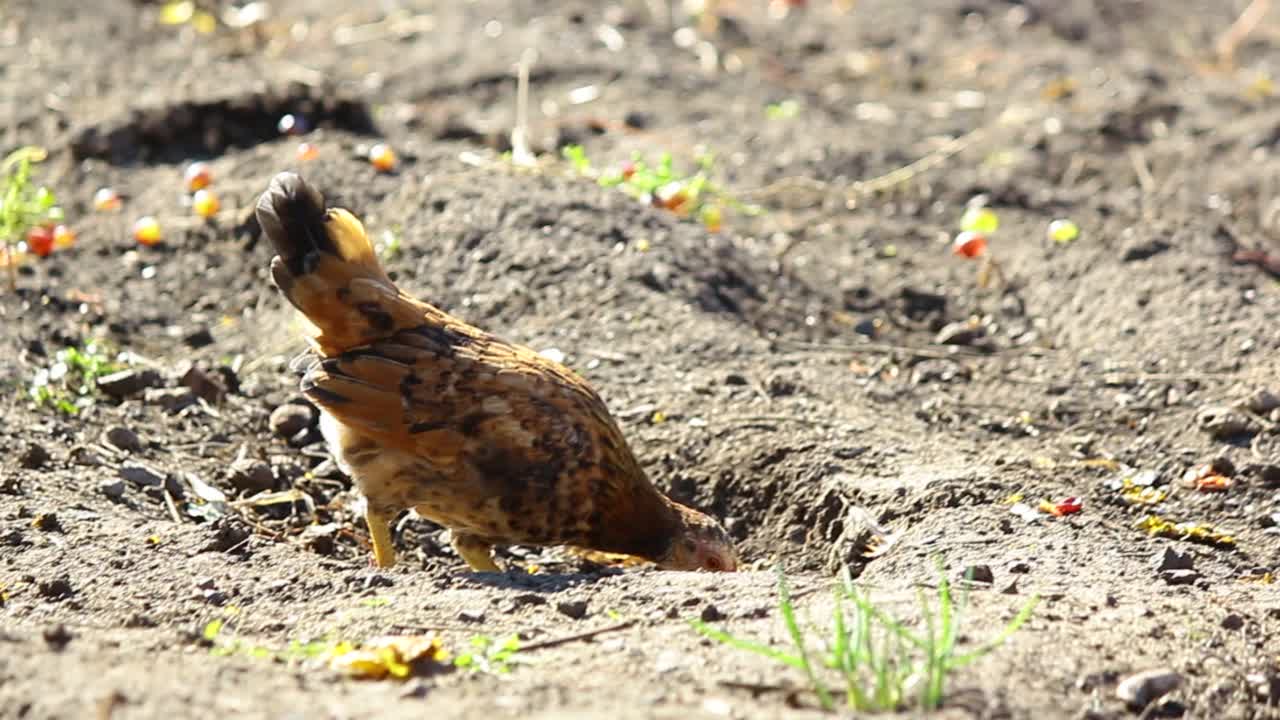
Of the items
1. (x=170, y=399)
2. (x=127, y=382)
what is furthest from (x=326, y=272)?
(x=127, y=382)

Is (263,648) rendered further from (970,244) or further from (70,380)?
(970,244)

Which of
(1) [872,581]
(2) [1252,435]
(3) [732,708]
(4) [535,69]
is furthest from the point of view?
(4) [535,69]

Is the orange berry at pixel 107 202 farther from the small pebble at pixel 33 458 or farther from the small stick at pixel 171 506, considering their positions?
the small stick at pixel 171 506

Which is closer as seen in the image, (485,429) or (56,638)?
(56,638)

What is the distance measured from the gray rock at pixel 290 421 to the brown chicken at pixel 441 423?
31.6 inches

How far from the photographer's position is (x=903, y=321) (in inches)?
295

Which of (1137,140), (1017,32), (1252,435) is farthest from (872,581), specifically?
(1017,32)

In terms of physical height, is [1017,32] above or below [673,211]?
above

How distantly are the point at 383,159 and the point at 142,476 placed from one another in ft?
8.95

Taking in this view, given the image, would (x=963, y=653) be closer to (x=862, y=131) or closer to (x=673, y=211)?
(x=673, y=211)

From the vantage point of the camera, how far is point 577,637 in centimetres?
406

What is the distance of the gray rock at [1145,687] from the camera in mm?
3770

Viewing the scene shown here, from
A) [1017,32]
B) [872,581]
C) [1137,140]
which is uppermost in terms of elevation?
[1017,32]

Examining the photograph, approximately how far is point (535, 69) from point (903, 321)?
154 inches
